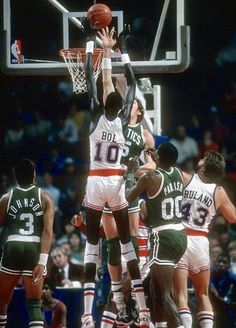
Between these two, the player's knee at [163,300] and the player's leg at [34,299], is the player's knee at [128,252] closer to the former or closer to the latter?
the player's knee at [163,300]

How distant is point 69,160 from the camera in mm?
20047

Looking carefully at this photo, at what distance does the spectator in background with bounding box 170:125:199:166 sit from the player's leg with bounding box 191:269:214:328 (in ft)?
25.6

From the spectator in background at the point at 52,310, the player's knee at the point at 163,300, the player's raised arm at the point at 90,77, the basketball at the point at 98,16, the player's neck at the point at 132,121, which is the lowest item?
the spectator in background at the point at 52,310

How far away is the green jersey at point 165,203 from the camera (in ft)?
36.7

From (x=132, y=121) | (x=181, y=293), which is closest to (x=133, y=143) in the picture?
(x=132, y=121)

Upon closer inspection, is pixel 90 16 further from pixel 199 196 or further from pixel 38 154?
pixel 38 154

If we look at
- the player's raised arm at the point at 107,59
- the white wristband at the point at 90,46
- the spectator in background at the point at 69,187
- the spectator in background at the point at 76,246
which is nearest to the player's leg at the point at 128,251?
the player's raised arm at the point at 107,59

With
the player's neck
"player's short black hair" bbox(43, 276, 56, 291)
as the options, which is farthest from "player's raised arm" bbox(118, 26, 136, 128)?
"player's short black hair" bbox(43, 276, 56, 291)

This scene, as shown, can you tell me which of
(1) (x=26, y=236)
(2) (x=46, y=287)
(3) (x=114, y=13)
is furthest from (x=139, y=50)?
(1) (x=26, y=236)

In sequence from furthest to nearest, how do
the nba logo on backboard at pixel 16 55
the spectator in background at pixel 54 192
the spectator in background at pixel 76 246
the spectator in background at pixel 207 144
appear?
the spectator in background at pixel 207 144
the spectator in background at pixel 54 192
the spectator in background at pixel 76 246
the nba logo on backboard at pixel 16 55

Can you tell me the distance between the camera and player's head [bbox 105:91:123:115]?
1144 centimetres

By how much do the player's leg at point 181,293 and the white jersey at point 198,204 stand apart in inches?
21.1

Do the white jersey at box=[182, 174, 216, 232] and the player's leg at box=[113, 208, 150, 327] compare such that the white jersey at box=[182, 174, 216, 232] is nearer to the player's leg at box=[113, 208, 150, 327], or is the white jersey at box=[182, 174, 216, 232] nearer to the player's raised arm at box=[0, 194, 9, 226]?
the player's leg at box=[113, 208, 150, 327]

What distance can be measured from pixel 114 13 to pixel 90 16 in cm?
83
